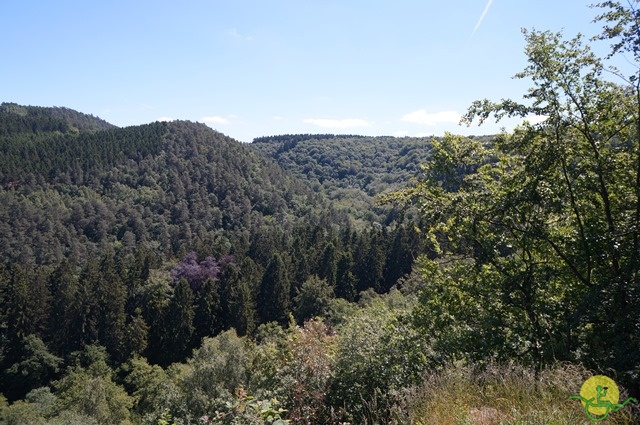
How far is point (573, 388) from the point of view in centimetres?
425

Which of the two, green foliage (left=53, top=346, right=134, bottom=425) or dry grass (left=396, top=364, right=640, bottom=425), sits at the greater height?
dry grass (left=396, top=364, right=640, bottom=425)

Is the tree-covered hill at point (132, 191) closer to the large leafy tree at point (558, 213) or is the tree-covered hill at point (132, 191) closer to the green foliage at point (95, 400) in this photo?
the green foliage at point (95, 400)

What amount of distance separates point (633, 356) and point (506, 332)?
3.06 metres

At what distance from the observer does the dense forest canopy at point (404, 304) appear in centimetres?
548

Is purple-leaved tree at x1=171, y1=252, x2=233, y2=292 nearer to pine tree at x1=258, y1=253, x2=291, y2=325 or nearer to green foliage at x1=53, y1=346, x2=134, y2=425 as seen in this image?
pine tree at x1=258, y1=253, x2=291, y2=325

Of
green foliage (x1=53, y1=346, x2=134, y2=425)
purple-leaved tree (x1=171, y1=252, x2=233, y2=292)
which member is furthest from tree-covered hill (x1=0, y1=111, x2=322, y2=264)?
green foliage (x1=53, y1=346, x2=134, y2=425)

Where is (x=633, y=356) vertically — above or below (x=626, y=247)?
below

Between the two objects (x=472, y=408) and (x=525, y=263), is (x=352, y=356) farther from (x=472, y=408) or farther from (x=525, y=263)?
(x=525, y=263)

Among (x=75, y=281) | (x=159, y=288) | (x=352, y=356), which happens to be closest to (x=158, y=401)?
(x=352, y=356)

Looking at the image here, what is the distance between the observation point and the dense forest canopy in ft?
18.0

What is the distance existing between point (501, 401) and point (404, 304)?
691 inches

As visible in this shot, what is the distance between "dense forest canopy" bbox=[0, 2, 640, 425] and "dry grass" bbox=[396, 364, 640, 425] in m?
0.03

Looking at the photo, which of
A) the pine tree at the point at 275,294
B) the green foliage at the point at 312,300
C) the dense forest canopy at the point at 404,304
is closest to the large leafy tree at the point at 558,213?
the dense forest canopy at the point at 404,304

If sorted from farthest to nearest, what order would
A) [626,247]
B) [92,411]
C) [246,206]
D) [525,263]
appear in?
[246,206]
[92,411]
[525,263]
[626,247]
